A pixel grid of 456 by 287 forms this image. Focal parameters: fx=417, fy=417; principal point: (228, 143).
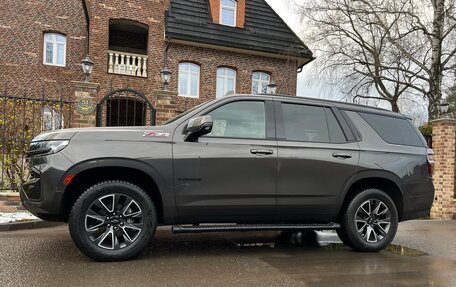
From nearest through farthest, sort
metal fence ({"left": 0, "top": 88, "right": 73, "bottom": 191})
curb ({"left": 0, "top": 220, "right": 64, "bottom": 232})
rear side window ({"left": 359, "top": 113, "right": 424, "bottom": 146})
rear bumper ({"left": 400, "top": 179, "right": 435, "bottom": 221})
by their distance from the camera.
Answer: rear bumper ({"left": 400, "top": 179, "right": 435, "bottom": 221})
rear side window ({"left": 359, "top": 113, "right": 424, "bottom": 146})
curb ({"left": 0, "top": 220, "right": 64, "bottom": 232})
metal fence ({"left": 0, "top": 88, "right": 73, "bottom": 191})

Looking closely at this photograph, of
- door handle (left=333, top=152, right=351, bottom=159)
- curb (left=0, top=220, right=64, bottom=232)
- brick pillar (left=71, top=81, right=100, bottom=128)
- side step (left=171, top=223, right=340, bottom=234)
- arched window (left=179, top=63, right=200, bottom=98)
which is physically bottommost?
curb (left=0, top=220, right=64, bottom=232)

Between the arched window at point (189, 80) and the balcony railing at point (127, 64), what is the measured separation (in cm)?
171

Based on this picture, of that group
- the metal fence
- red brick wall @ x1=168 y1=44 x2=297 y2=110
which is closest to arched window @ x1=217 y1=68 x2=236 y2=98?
red brick wall @ x1=168 y1=44 x2=297 y2=110

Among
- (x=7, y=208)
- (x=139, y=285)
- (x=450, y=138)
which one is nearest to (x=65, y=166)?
(x=139, y=285)

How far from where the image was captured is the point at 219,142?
4680 mm

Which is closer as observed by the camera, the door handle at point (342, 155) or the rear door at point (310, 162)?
the rear door at point (310, 162)

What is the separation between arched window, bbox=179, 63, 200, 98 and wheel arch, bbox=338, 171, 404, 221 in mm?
14587

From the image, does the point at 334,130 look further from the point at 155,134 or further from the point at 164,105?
the point at 164,105

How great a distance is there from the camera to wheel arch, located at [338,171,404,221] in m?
5.19

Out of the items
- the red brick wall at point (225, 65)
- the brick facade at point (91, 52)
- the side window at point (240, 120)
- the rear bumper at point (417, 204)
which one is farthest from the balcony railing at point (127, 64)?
the rear bumper at point (417, 204)

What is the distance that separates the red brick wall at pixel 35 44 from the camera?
18531 millimetres

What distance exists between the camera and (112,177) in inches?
179

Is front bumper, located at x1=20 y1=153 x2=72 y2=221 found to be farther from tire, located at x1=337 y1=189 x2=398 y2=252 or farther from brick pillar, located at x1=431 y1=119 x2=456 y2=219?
brick pillar, located at x1=431 y1=119 x2=456 y2=219

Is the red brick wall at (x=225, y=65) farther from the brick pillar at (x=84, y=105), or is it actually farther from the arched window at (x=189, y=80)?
the brick pillar at (x=84, y=105)
